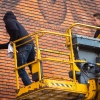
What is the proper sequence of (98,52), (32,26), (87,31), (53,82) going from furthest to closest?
1. (87,31)
2. (32,26)
3. (98,52)
4. (53,82)

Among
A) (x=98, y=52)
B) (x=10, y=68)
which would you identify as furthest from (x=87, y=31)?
(x=98, y=52)

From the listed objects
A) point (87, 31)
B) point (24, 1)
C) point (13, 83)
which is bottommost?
point (13, 83)

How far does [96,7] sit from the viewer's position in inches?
558

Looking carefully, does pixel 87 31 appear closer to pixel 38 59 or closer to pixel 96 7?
pixel 96 7

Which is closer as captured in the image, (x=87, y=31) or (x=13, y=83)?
(x=13, y=83)

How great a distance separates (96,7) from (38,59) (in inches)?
208

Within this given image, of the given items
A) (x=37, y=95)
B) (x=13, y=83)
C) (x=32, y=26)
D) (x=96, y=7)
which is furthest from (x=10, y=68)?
(x=96, y=7)

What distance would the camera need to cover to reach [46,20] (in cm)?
1305

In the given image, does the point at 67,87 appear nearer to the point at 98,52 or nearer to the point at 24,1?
the point at 98,52

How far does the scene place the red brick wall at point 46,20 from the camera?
1170 centimetres

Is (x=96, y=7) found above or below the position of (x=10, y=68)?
above

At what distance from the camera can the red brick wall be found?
11.7 m

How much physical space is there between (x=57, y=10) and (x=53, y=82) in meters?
4.63

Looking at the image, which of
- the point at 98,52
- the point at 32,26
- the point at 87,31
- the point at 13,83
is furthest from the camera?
the point at 87,31
